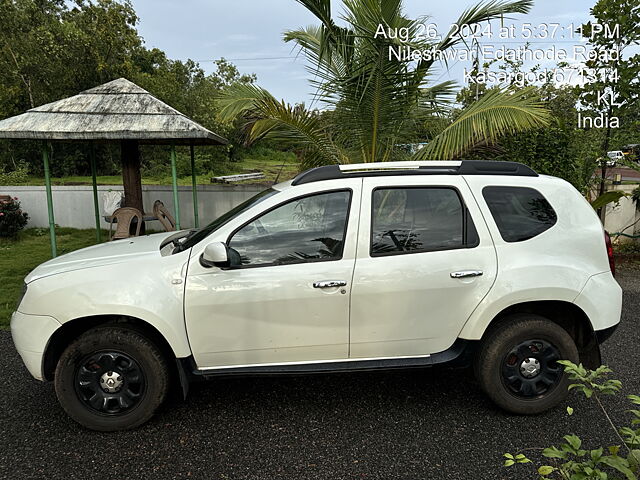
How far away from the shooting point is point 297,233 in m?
3.21

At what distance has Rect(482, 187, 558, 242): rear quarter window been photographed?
3.28 metres

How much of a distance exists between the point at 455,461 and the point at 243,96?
5.79 m

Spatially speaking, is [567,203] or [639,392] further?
[639,392]

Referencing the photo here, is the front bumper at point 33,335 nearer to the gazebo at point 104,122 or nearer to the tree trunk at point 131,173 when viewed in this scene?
the gazebo at point 104,122

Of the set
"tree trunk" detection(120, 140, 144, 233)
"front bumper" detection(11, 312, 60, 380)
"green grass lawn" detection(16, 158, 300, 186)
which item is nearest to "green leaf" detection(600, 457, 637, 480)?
"front bumper" detection(11, 312, 60, 380)

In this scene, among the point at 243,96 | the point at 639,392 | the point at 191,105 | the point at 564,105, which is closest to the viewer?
the point at 639,392

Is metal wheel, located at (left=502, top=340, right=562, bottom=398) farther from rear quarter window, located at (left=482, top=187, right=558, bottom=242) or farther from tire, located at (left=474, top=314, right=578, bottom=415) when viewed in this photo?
rear quarter window, located at (left=482, top=187, right=558, bottom=242)

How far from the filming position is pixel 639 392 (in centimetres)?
363

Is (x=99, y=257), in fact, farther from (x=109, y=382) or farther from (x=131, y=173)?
(x=131, y=173)

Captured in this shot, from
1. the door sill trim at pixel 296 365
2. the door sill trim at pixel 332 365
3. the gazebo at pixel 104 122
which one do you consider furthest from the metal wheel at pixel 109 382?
the gazebo at pixel 104 122

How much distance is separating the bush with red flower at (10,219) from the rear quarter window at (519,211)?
10.7 meters

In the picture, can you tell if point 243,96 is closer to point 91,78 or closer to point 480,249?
point 480,249

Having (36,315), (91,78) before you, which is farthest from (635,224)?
(91,78)

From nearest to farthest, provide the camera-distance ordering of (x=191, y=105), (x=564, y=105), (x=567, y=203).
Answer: (x=567, y=203) < (x=564, y=105) < (x=191, y=105)
